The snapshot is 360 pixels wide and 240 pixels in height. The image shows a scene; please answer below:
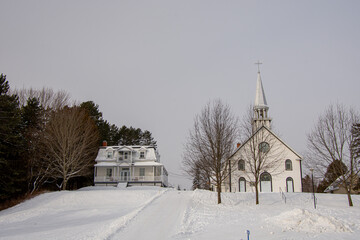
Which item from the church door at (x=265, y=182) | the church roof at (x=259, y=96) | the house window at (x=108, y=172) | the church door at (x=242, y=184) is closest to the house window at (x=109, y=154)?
the house window at (x=108, y=172)

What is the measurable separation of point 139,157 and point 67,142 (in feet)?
48.4

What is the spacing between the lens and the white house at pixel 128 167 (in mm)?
47625

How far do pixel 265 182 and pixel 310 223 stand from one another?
74.4ft

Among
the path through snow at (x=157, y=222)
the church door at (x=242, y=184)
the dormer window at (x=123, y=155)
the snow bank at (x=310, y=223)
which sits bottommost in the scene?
the path through snow at (x=157, y=222)

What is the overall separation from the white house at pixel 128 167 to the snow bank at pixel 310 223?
33.3m

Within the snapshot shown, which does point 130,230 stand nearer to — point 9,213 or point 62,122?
point 9,213

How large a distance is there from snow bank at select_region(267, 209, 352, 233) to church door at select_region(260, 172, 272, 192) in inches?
832

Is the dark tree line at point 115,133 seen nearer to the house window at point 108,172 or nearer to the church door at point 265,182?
the house window at point 108,172

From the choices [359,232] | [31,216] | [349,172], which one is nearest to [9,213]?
[31,216]

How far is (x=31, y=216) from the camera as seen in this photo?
23297 mm

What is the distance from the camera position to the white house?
47.6 meters

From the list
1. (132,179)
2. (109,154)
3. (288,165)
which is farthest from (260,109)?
(109,154)

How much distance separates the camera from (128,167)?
49.3 meters

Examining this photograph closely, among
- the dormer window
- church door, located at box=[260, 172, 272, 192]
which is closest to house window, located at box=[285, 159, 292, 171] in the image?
church door, located at box=[260, 172, 272, 192]
